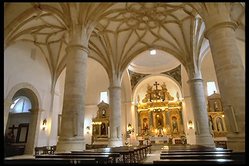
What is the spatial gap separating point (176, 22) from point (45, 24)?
341 inches

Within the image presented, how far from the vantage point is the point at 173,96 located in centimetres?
2284

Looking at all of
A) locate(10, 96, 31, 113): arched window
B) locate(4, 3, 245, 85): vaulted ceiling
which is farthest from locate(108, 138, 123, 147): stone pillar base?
locate(10, 96, 31, 113): arched window

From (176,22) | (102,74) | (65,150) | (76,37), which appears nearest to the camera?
(65,150)

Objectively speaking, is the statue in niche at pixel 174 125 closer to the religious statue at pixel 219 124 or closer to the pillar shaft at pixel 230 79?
the religious statue at pixel 219 124

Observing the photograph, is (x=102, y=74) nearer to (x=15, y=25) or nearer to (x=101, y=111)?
(x=101, y=111)

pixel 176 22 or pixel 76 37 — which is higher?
pixel 176 22

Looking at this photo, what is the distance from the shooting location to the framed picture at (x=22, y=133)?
14.4 metres

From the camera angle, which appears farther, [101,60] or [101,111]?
[101,111]

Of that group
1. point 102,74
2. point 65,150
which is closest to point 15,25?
point 65,150

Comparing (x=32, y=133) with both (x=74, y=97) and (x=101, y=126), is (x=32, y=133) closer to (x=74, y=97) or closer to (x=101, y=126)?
(x=101, y=126)

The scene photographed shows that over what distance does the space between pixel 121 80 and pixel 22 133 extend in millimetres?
8844

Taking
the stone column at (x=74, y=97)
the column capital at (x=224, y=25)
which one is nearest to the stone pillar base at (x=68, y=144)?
the stone column at (x=74, y=97)

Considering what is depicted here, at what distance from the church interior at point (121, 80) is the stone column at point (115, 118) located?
0.07 metres

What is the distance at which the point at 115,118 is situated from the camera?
13.8m
